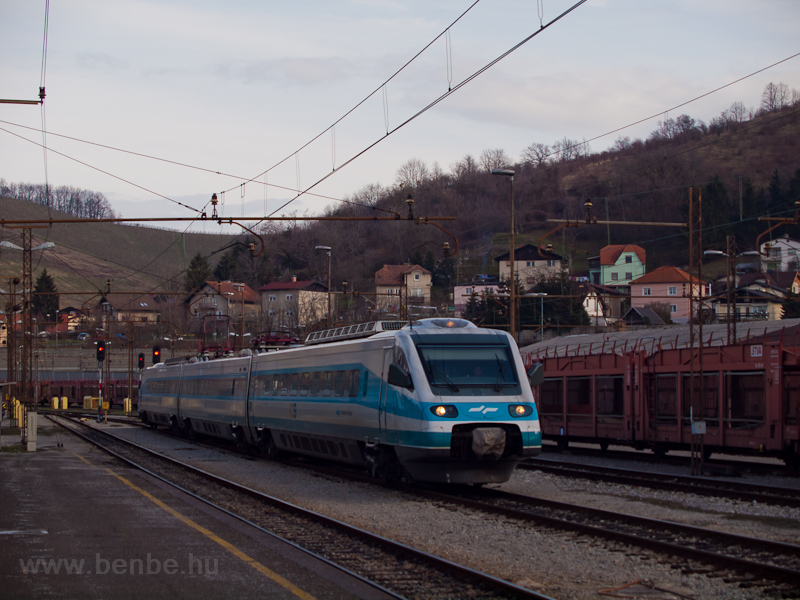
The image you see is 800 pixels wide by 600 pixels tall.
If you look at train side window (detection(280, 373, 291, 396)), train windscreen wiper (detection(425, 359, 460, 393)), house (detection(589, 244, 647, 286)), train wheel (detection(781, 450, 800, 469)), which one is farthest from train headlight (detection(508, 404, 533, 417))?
house (detection(589, 244, 647, 286))

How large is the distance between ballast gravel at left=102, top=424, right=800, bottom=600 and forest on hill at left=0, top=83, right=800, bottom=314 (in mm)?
76763

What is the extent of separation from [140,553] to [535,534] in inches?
203

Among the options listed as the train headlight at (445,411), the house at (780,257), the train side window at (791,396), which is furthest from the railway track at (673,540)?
the house at (780,257)

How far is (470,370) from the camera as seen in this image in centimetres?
Answer: 1553

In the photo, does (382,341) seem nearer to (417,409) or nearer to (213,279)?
(417,409)

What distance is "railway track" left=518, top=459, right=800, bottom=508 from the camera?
14.6m

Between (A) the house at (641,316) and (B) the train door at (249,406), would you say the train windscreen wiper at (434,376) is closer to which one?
(B) the train door at (249,406)

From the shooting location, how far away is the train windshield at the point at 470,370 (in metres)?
15.2

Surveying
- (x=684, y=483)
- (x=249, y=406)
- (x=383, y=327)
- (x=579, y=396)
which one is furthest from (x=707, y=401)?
(x=249, y=406)

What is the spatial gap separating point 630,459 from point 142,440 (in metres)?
20.3

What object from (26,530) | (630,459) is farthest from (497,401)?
(630,459)

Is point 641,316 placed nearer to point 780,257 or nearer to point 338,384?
point 780,257

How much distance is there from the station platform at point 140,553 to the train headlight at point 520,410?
210 inches

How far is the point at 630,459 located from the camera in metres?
24.8
